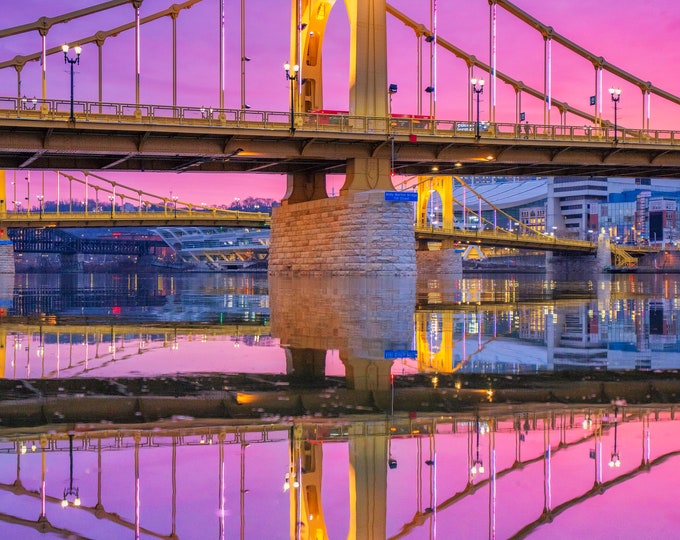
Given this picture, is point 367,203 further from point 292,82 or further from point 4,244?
point 4,244

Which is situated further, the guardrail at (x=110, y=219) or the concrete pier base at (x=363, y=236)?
the guardrail at (x=110, y=219)

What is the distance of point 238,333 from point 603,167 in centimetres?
4881

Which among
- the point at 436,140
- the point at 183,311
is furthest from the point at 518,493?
the point at 436,140

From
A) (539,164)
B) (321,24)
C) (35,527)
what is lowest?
(35,527)

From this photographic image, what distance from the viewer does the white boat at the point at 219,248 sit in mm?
180500

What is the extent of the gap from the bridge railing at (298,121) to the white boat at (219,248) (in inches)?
4932

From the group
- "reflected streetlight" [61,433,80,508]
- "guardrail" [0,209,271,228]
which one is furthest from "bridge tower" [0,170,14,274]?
"reflected streetlight" [61,433,80,508]

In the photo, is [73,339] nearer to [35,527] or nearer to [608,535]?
[35,527]

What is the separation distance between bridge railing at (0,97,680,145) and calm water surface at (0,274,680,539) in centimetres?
3095

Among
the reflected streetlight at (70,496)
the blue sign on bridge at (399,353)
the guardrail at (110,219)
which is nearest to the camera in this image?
the reflected streetlight at (70,496)

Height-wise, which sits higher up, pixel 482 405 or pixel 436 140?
pixel 436 140

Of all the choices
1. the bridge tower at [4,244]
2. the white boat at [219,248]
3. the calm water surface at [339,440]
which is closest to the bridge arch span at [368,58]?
the calm water surface at [339,440]

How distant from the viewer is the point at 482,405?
8.80 metres

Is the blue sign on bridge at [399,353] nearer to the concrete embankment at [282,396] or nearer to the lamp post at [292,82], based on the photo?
the concrete embankment at [282,396]
